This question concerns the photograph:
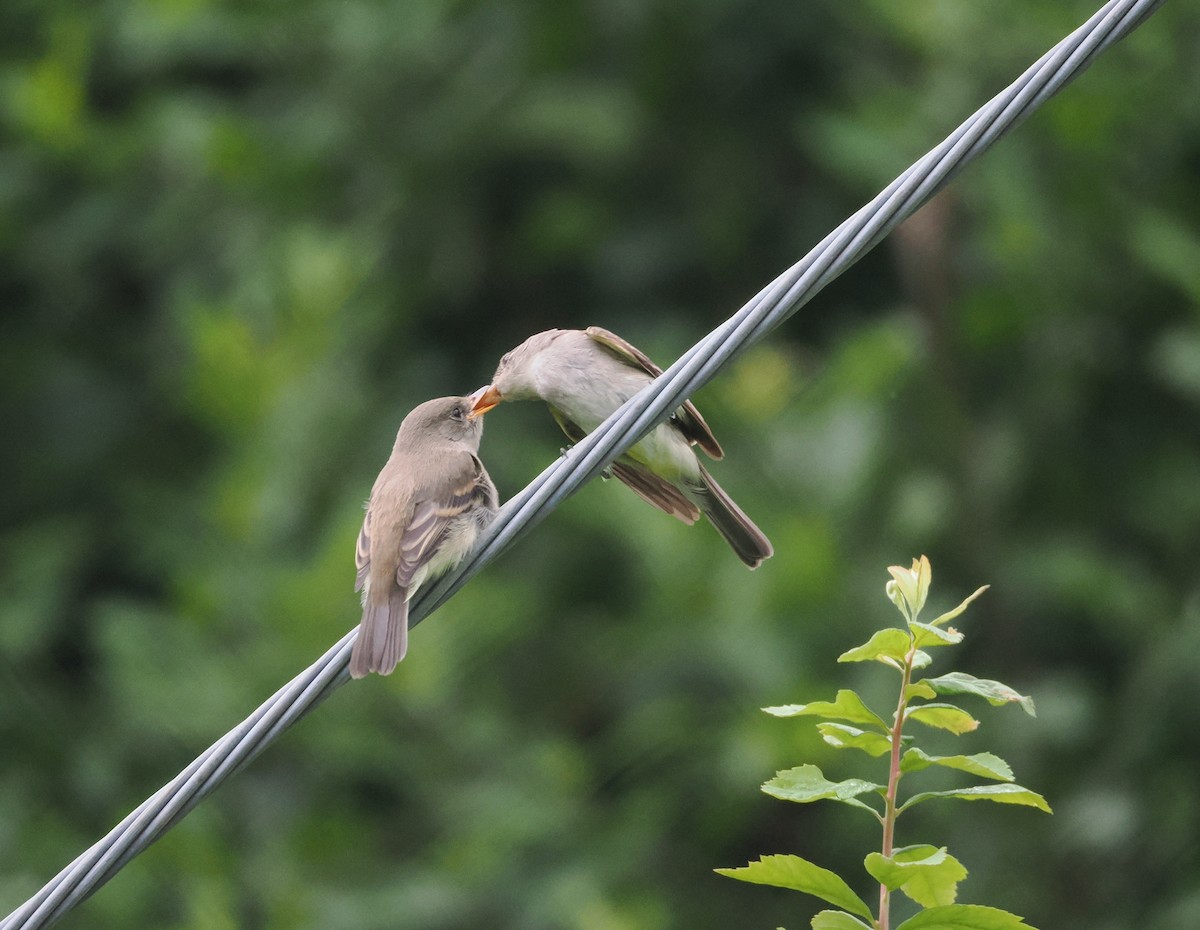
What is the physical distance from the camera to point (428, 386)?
28.0ft

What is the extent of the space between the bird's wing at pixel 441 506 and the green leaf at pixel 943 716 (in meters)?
2.30

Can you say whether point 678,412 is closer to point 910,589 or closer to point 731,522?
point 731,522

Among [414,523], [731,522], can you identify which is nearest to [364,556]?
[414,523]

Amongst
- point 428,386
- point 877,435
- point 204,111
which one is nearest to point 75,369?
point 204,111

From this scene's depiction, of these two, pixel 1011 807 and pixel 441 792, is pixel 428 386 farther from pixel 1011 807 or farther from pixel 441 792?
pixel 1011 807

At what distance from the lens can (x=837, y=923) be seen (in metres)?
2.23

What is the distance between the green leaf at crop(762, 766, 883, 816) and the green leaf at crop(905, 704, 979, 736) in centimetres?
12

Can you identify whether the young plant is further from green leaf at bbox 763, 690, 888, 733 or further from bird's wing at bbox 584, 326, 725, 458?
bird's wing at bbox 584, 326, 725, 458

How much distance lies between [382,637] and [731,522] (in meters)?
1.73

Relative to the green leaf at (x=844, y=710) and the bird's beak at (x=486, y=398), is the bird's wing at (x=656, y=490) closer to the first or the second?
the bird's beak at (x=486, y=398)

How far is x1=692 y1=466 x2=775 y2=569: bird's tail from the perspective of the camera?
5.50 meters

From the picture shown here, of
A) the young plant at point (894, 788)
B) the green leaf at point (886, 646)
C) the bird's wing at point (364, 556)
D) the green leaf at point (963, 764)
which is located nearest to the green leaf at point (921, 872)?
the young plant at point (894, 788)

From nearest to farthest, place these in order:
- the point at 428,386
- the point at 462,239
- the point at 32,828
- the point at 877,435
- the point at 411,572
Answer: the point at 411,572
the point at 877,435
the point at 32,828
the point at 428,386
the point at 462,239

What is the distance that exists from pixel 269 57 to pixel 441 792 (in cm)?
411
